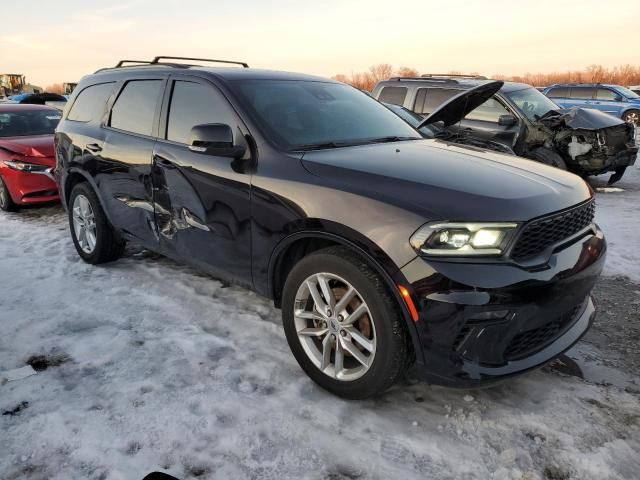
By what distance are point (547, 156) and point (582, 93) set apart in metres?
13.4

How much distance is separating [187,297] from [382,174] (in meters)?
2.17

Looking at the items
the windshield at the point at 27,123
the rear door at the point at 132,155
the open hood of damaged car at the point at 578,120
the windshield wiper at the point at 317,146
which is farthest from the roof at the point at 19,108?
the open hood of damaged car at the point at 578,120

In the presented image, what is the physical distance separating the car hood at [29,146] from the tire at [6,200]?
54 centimetres

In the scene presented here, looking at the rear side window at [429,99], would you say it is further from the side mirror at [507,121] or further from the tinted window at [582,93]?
the tinted window at [582,93]

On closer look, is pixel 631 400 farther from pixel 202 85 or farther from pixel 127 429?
pixel 202 85

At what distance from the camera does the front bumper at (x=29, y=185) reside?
6.72m

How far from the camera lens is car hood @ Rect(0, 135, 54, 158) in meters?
6.76

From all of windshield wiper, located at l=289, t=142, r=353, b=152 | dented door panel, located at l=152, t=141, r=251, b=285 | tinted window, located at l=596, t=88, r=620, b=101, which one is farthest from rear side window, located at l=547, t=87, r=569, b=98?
dented door panel, located at l=152, t=141, r=251, b=285

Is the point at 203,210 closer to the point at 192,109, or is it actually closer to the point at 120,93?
the point at 192,109

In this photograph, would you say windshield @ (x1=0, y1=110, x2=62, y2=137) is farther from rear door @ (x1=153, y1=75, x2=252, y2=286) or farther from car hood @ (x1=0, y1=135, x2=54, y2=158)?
rear door @ (x1=153, y1=75, x2=252, y2=286)

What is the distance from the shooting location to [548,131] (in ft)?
26.0

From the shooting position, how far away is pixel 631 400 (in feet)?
8.73

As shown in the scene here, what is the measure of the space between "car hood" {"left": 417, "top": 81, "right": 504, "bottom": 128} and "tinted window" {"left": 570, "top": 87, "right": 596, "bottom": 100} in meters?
17.3

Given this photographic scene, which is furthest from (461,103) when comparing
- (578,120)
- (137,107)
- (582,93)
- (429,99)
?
(582,93)
